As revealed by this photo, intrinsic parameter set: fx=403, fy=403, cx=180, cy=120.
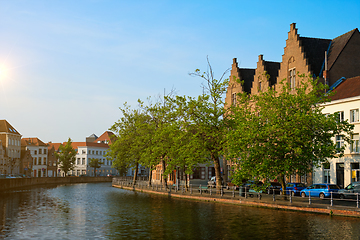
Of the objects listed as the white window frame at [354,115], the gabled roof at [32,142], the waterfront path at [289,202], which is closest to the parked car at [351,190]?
the waterfront path at [289,202]

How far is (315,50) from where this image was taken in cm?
5384

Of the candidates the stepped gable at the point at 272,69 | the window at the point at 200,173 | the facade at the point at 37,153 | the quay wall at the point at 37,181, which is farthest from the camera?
the facade at the point at 37,153

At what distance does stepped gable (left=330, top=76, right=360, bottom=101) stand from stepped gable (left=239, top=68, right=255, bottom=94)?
21399mm

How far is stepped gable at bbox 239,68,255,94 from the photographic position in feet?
225

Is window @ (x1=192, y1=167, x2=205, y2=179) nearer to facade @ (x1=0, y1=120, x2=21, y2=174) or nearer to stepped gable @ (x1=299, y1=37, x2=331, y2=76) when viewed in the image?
stepped gable @ (x1=299, y1=37, x2=331, y2=76)

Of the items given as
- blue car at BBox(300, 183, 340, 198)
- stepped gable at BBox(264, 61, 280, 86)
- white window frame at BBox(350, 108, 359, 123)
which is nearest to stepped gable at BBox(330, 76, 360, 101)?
white window frame at BBox(350, 108, 359, 123)

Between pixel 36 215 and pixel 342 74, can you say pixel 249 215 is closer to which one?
pixel 36 215

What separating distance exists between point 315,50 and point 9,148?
288 feet

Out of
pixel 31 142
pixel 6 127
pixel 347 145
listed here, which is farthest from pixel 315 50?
pixel 31 142

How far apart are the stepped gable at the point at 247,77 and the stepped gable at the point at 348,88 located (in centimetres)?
2140

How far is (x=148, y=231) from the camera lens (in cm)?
2041

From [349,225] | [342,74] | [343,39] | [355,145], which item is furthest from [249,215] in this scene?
[343,39]

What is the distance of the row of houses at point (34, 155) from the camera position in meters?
109

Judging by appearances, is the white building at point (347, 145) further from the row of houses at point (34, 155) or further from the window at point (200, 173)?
the row of houses at point (34, 155)
